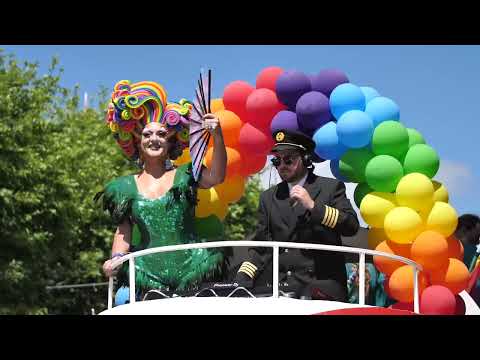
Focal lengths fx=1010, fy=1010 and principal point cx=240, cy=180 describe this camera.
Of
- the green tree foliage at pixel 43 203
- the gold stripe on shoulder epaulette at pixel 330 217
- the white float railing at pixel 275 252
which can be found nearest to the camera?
the white float railing at pixel 275 252

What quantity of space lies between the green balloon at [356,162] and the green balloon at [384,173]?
142mm

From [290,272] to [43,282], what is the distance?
16.8 metres

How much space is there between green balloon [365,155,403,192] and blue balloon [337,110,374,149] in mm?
195

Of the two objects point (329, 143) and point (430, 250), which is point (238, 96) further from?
point (430, 250)

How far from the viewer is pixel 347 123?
7863 mm

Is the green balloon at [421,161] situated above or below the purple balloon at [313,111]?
below

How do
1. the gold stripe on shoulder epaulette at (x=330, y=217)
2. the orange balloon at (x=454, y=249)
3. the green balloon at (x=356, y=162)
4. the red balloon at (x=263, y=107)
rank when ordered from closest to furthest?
1. the gold stripe on shoulder epaulette at (x=330, y=217)
2. the orange balloon at (x=454, y=249)
3. the green balloon at (x=356, y=162)
4. the red balloon at (x=263, y=107)

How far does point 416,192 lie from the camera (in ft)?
25.0

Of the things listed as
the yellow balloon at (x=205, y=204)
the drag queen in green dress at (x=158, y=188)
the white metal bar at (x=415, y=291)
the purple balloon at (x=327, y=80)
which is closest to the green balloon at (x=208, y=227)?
the yellow balloon at (x=205, y=204)

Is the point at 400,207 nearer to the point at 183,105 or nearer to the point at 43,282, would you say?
the point at 183,105

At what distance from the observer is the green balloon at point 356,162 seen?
8.01m

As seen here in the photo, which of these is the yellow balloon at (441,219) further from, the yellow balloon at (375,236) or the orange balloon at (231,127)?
the orange balloon at (231,127)

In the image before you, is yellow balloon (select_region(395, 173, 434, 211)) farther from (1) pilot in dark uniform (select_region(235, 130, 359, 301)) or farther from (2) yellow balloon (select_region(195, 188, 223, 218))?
(2) yellow balloon (select_region(195, 188, 223, 218))
